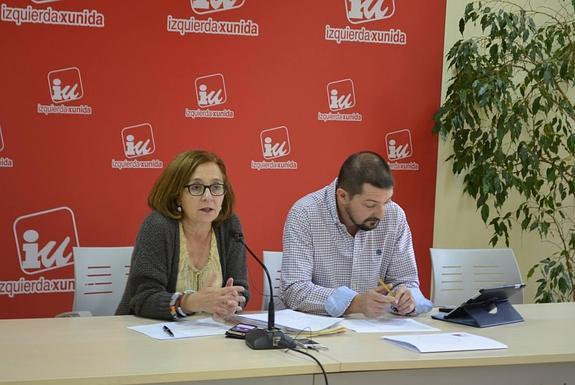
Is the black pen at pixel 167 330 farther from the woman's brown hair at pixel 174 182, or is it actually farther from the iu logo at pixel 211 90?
the iu logo at pixel 211 90

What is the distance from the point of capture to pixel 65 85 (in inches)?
181

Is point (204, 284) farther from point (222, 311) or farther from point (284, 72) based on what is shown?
point (284, 72)

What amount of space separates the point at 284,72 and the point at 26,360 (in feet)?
9.84

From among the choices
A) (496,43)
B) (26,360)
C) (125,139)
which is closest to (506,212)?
(496,43)

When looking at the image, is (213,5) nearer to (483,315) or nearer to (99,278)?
(99,278)

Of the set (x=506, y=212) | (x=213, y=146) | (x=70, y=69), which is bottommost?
(x=506, y=212)

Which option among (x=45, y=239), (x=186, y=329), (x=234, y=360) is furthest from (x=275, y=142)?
(x=234, y=360)

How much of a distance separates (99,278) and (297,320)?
1112mm

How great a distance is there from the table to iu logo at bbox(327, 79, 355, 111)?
7.93ft

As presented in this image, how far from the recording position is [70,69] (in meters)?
4.61

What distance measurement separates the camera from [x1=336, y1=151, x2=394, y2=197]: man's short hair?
347cm

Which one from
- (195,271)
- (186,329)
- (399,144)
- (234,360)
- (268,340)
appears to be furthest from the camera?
(399,144)

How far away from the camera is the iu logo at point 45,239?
15.0ft

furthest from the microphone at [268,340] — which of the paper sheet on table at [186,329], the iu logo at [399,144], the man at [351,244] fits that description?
the iu logo at [399,144]
